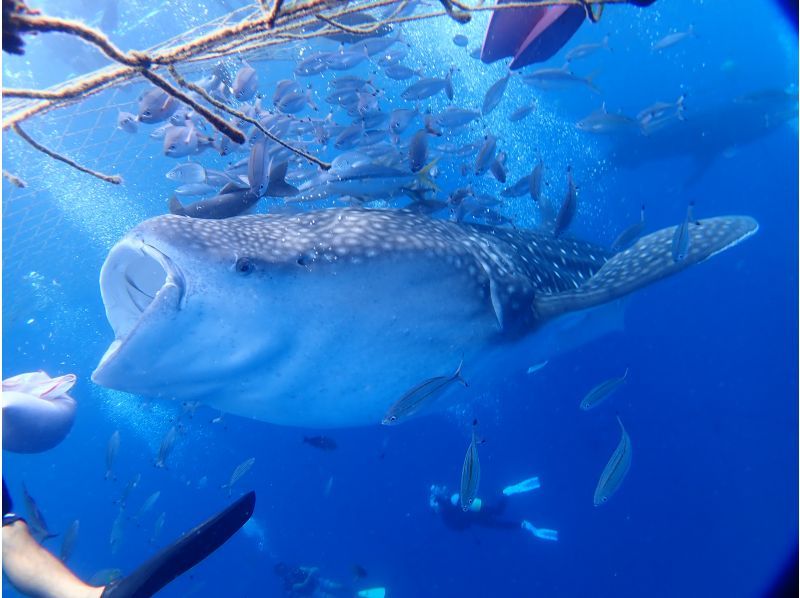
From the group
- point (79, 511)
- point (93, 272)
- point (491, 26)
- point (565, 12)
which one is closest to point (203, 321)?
point (565, 12)

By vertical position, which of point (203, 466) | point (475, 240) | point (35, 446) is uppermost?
point (475, 240)

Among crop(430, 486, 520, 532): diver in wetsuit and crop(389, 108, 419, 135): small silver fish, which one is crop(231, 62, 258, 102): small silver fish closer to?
crop(389, 108, 419, 135): small silver fish

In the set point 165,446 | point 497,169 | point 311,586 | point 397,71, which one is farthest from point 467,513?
point 397,71

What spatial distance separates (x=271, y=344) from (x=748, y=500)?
2186 centimetres

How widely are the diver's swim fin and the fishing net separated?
175 centimetres

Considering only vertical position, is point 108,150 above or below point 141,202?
above

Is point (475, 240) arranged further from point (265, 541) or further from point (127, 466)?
point (127, 466)

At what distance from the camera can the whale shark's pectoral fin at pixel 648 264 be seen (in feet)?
12.8

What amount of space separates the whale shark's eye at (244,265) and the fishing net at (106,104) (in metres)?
0.65

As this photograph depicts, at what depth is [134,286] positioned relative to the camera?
2869 mm

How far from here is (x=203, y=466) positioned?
34625mm

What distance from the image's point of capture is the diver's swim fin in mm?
2240

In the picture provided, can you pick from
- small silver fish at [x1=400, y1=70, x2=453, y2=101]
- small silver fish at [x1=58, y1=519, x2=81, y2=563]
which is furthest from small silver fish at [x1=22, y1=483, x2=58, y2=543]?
small silver fish at [x1=400, y1=70, x2=453, y2=101]

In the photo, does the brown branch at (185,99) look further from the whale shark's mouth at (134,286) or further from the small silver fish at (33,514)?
the small silver fish at (33,514)
